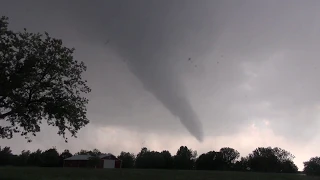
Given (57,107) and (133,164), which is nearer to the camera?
(57,107)

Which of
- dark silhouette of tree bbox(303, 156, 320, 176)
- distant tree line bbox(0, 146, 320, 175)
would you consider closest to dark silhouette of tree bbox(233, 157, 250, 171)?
distant tree line bbox(0, 146, 320, 175)

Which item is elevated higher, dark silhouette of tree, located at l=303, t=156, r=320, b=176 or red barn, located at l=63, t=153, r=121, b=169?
red barn, located at l=63, t=153, r=121, b=169

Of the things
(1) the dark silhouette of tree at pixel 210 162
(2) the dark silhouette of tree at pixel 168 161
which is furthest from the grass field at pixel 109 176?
(1) the dark silhouette of tree at pixel 210 162

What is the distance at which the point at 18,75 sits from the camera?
29.5 metres

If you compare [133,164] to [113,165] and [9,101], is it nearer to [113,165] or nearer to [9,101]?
[113,165]

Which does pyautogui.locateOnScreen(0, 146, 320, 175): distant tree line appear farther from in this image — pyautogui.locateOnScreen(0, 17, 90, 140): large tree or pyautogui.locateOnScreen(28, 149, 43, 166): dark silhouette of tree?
pyautogui.locateOnScreen(0, 17, 90, 140): large tree

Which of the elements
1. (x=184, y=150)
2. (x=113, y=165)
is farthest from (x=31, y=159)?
(x=184, y=150)

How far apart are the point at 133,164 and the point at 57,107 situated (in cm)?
14070

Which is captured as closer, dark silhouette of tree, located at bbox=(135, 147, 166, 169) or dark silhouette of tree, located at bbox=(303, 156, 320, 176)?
dark silhouette of tree, located at bbox=(303, 156, 320, 176)

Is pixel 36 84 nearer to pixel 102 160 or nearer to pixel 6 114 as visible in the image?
pixel 6 114

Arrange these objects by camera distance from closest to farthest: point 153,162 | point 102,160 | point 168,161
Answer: point 102,160
point 153,162
point 168,161

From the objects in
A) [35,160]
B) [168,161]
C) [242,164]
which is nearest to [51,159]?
[35,160]

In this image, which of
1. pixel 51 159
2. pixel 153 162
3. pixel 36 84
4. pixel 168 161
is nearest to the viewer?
pixel 36 84

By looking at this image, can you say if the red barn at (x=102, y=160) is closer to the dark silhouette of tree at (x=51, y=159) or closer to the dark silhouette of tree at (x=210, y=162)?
the dark silhouette of tree at (x=51, y=159)
